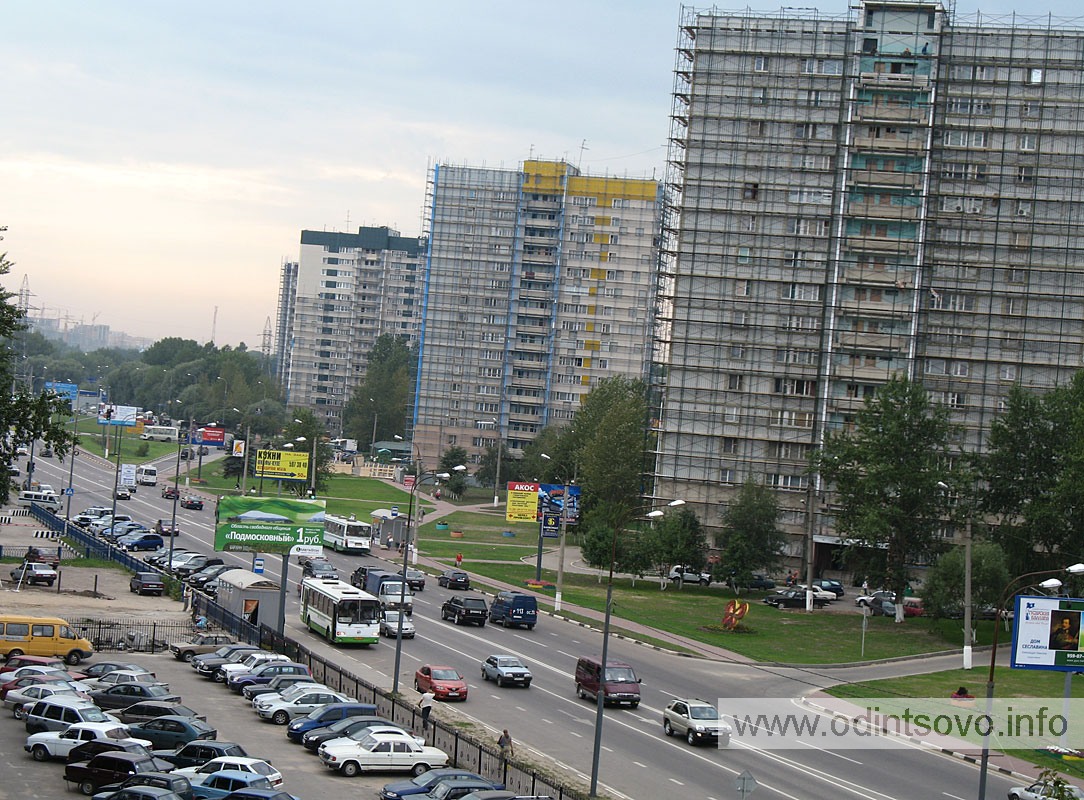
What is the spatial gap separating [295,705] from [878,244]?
67024mm

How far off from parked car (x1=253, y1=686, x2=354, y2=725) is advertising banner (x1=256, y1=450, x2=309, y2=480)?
53.8 meters

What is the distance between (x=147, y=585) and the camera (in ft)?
224

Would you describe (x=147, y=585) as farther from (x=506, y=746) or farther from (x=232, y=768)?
(x=232, y=768)

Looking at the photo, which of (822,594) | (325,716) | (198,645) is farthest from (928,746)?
(822,594)

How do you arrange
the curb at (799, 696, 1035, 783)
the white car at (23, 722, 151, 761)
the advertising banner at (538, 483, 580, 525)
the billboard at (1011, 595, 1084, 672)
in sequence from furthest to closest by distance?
the advertising banner at (538, 483, 580, 525)
the billboard at (1011, 595, 1084, 672)
the curb at (799, 696, 1035, 783)
the white car at (23, 722, 151, 761)

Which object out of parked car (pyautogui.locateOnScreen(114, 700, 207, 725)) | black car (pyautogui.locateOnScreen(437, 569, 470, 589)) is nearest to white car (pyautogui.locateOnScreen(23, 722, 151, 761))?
parked car (pyautogui.locateOnScreen(114, 700, 207, 725))

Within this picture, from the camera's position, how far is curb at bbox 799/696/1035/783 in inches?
1661

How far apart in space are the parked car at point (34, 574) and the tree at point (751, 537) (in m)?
43.5

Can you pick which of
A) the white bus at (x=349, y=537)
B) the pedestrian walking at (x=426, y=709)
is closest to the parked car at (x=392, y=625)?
the pedestrian walking at (x=426, y=709)

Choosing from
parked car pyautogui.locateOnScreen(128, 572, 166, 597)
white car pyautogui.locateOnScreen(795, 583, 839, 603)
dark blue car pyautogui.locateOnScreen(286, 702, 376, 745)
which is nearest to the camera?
dark blue car pyautogui.locateOnScreen(286, 702, 376, 745)

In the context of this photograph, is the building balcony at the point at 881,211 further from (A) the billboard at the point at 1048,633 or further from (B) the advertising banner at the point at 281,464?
(A) the billboard at the point at 1048,633

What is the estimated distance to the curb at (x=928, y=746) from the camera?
42.2 metres

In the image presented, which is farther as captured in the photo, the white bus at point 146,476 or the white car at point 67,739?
the white bus at point 146,476

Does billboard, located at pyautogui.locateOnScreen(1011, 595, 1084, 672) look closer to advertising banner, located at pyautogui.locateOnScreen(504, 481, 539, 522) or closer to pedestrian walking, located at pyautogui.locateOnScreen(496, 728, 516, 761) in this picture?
pedestrian walking, located at pyautogui.locateOnScreen(496, 728, 516, 761)
